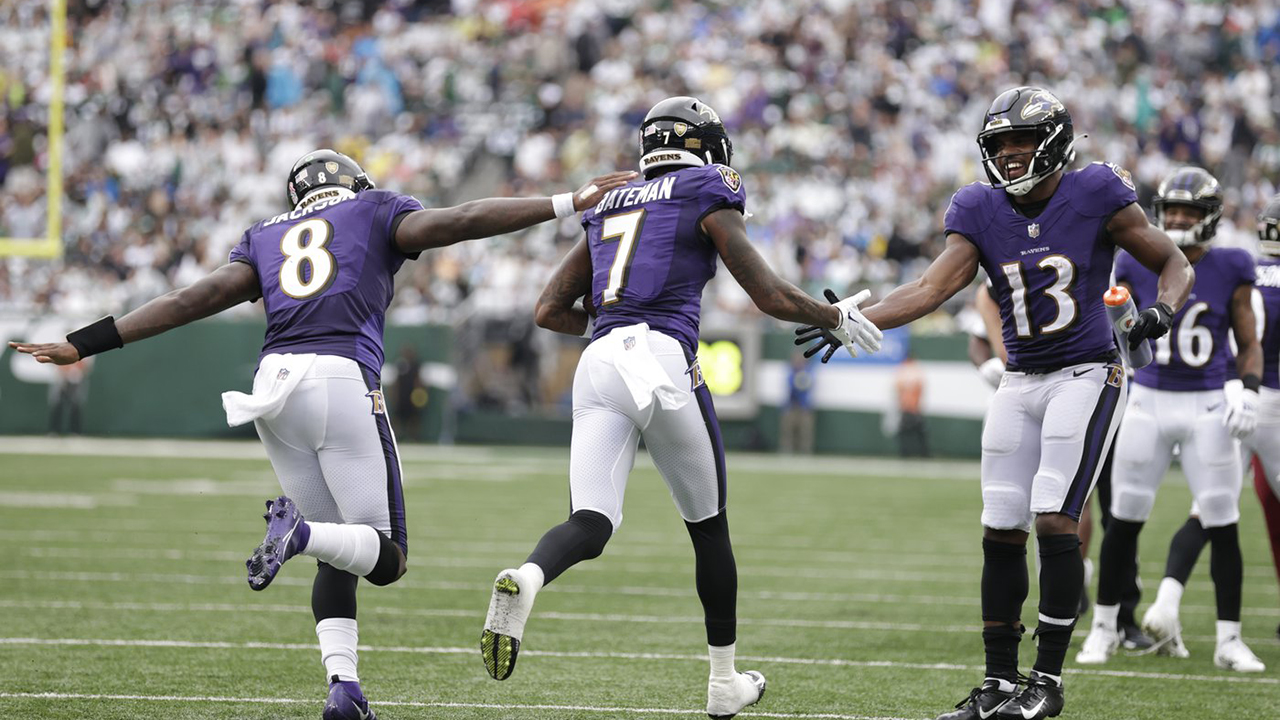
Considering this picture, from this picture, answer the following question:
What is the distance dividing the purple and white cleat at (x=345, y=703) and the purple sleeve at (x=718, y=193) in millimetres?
1780

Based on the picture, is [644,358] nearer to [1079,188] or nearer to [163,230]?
[1079,188]

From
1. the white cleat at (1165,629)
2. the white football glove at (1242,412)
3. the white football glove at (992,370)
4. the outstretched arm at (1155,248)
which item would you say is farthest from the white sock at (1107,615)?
the outstretched arm at (1155,248)

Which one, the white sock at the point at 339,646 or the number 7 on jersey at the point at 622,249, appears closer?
the white sock at the point at 339,646

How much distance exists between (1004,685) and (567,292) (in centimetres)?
191

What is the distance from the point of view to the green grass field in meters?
5.36

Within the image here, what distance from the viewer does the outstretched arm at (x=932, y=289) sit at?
16.6ft

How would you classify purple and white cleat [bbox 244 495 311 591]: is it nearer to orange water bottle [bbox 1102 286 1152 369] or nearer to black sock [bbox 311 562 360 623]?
black sock [bbox 311 562 360 623]

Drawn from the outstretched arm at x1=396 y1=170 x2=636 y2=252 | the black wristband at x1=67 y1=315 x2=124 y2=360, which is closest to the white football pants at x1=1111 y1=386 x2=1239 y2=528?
the outstretched arm at x1=396 y1=170 x2=636 y2=252

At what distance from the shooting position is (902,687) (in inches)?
222

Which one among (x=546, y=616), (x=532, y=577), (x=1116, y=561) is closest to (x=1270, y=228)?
(x=1116, y=561)

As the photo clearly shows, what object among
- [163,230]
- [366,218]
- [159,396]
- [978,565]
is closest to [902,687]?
[366,218]

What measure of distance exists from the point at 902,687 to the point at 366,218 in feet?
8.41

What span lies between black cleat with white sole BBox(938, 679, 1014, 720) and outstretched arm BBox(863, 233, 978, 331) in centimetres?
120

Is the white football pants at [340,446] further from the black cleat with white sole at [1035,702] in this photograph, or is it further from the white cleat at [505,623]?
the black cleat with white sole at [1035,702]
